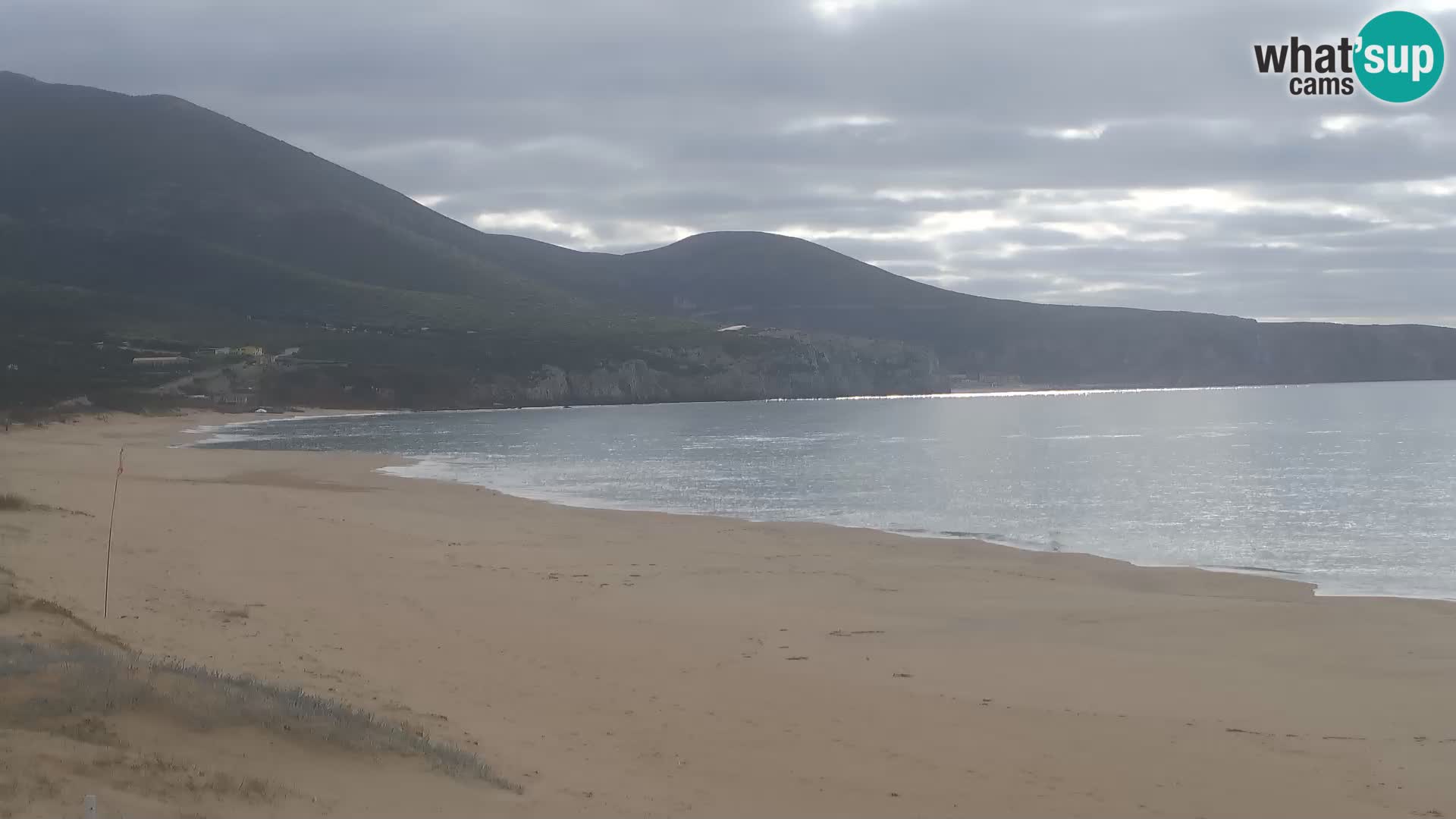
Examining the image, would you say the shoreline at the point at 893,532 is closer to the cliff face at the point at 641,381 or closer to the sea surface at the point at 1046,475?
the sea surface at the point at 1046,475

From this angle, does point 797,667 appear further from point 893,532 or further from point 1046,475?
point 1046,475

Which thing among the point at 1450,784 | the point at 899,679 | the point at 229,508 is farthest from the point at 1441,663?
the point at 229,508

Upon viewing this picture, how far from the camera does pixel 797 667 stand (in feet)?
43.2

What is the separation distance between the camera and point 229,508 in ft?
92.5

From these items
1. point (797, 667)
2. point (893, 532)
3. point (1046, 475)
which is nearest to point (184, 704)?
point (797, 667)

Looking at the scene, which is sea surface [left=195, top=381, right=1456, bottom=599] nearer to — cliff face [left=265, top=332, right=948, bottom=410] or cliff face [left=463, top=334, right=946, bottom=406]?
cliff face [left=265, top=332, right=948, bottom=410]

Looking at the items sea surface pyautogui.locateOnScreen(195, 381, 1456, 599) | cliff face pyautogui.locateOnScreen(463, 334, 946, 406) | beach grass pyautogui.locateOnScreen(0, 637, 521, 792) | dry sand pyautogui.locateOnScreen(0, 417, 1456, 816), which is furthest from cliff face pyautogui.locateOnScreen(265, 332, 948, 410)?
beach grass pyautogui.locateOnScreen(0, 637, 521, 792)

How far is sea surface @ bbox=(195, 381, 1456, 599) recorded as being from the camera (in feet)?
90.5

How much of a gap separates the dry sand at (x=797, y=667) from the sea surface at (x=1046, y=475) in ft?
18.8

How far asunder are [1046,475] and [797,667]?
38092mm

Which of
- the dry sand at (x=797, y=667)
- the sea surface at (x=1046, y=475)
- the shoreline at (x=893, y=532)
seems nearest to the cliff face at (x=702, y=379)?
the sea surface at (x=1046, y=475)

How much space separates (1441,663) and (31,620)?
49.0ft

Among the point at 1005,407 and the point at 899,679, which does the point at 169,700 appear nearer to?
the point at 899,679

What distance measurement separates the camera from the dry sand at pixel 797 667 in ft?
29.7
